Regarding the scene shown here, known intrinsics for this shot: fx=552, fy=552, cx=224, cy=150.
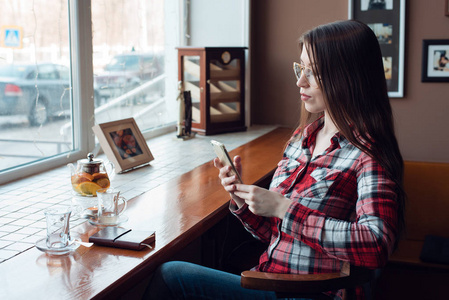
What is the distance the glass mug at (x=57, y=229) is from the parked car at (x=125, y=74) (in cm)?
125

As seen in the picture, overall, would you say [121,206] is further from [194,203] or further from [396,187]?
[396,187]

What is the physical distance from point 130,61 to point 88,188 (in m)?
1.21

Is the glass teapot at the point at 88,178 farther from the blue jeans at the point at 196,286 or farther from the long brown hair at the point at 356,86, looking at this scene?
the long brown hair at the point at 356,86

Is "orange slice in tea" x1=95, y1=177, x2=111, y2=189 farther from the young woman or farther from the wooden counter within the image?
the young woman

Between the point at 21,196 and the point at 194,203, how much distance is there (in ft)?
1.94

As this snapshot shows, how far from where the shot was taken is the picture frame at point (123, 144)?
222cm

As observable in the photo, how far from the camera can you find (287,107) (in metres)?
3.41

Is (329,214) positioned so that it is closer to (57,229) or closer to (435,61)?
(57,229)

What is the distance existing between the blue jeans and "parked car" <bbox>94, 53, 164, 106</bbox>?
4.09 ft

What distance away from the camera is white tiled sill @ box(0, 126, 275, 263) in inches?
59.7

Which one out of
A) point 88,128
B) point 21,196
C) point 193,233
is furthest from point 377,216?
point 88,128

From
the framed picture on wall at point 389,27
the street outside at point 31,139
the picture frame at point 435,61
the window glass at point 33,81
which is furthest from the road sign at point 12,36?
the picture frame at point 435,61

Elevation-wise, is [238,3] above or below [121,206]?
above

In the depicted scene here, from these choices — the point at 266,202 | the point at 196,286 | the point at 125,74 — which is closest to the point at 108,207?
the point at 196,286
